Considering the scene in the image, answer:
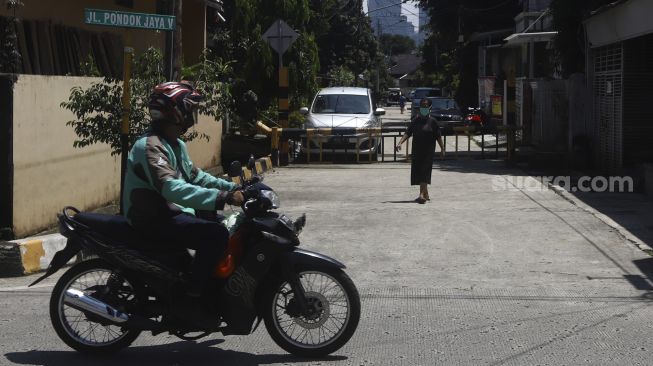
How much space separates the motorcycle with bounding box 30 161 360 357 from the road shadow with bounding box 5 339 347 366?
77 millimetres

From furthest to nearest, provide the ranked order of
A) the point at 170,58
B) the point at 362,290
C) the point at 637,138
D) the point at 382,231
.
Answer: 1. the point at 637,138
2. the point at 170,58
3. the point at 382,231
4. the point at 362,290

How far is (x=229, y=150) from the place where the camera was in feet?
81.8

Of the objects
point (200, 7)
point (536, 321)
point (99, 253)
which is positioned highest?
point (200, 7)

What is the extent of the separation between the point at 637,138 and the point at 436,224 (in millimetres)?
7150

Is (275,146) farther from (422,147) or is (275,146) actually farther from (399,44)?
(399,44)

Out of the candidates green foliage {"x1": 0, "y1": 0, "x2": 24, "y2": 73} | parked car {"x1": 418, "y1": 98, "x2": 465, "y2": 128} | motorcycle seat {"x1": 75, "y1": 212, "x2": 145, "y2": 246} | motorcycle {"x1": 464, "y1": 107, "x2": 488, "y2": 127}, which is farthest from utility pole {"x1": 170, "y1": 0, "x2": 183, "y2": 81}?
parked car {"x1": 418, "y1": 98, "x2": 465, "y2": 128}

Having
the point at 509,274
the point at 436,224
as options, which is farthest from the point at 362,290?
the point at 436,224

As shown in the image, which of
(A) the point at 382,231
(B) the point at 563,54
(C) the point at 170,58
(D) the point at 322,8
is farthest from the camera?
(D) the point at 322,8

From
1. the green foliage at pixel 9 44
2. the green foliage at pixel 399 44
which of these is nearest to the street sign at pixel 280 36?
the green foliage at pixel 9 44

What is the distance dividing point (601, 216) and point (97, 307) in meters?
8.77

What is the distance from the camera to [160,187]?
19.4ft

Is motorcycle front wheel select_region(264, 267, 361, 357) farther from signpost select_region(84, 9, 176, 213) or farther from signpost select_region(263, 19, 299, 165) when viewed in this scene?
signpost select_region(263, 19, 299, 165)

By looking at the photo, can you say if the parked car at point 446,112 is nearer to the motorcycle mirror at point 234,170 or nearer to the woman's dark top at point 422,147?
the woman's dark top at point 422,147

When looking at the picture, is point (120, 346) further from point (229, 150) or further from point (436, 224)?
point (229, 150)
